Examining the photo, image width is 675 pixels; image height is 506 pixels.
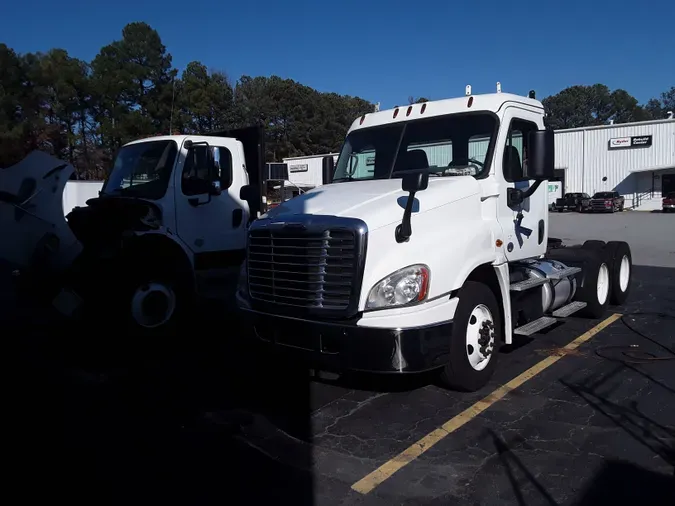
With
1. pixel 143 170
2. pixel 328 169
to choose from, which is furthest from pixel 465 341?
pixel 143 170

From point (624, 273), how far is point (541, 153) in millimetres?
4503

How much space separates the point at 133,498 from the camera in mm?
3662

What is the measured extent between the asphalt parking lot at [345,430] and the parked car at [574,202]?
39.3 metres

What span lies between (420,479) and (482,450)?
24.8 inches

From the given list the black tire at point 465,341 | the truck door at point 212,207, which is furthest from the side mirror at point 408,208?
the truck door at point 212,207

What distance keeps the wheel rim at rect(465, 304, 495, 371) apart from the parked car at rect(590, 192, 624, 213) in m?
40.7

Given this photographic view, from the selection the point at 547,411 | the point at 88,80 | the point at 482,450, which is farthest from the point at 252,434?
the point at 88,80

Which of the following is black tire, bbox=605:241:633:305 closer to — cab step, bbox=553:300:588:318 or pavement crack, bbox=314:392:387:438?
cab step, bbox=553:300:588:318

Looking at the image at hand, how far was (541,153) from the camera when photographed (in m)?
5.65

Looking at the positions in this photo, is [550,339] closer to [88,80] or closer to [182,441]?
[182,441]

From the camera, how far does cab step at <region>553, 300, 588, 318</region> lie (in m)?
6.86

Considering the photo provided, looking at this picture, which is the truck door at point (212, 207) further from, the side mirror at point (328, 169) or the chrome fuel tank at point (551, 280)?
the chrome fuel tank at point (551, 280)

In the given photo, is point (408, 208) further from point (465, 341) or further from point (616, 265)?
point (616, 265)

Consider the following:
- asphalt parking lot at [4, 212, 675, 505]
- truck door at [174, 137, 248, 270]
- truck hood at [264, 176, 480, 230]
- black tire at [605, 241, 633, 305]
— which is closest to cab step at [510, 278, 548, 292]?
asphalt parking lot at [4, 212, 675, 505]
